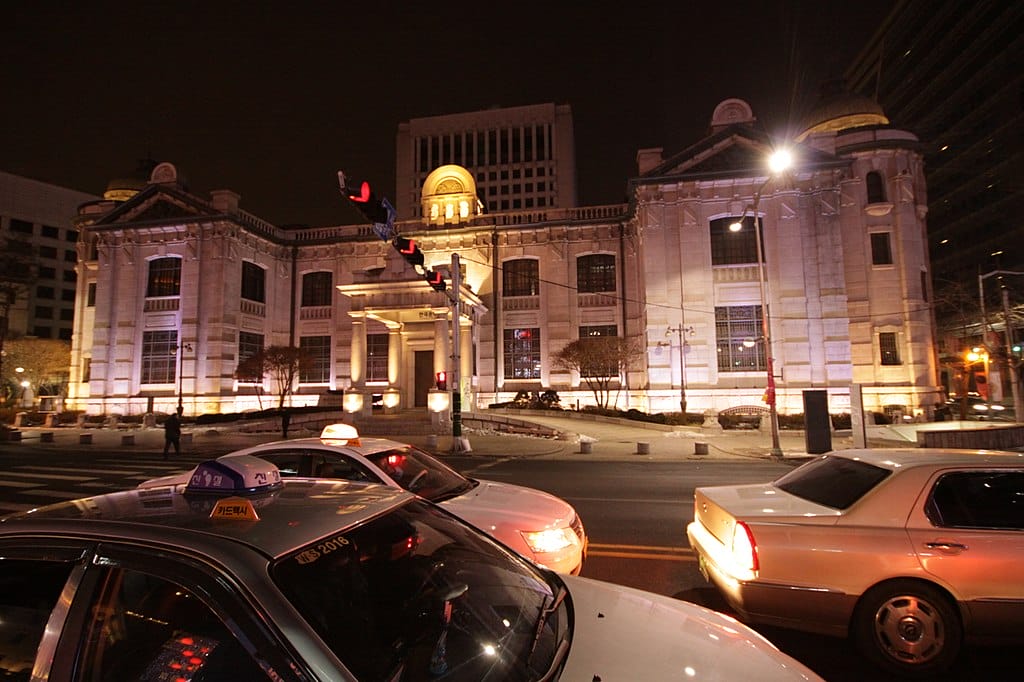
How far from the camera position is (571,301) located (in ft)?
117

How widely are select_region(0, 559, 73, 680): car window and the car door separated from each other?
16.0 ft

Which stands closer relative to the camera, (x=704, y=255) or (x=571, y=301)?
(x=704, y=255)

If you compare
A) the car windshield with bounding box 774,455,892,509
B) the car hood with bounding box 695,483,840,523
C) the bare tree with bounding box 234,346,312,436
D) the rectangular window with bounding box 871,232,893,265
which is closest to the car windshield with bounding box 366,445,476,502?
the car hood with bounding box 695,483,840,523

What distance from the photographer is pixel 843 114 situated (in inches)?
1310

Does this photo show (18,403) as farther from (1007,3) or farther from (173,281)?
(1007,3)

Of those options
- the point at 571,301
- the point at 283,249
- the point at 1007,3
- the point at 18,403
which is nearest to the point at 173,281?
the point at 283,249

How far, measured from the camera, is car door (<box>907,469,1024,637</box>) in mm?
3555

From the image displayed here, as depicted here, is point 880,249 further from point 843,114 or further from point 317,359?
point 317,359

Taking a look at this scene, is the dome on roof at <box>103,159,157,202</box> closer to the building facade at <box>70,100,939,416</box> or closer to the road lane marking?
the building facade at <box>70,100,939,416</box>

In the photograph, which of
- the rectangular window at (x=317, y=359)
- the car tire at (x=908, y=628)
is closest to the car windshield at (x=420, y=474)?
the car tire at (x=908, y=628)

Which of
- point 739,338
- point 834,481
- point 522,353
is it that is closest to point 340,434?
point 834,481

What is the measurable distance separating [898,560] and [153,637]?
14.4ft

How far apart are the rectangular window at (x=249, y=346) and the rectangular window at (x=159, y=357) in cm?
398

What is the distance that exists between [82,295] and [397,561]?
50.0 m
